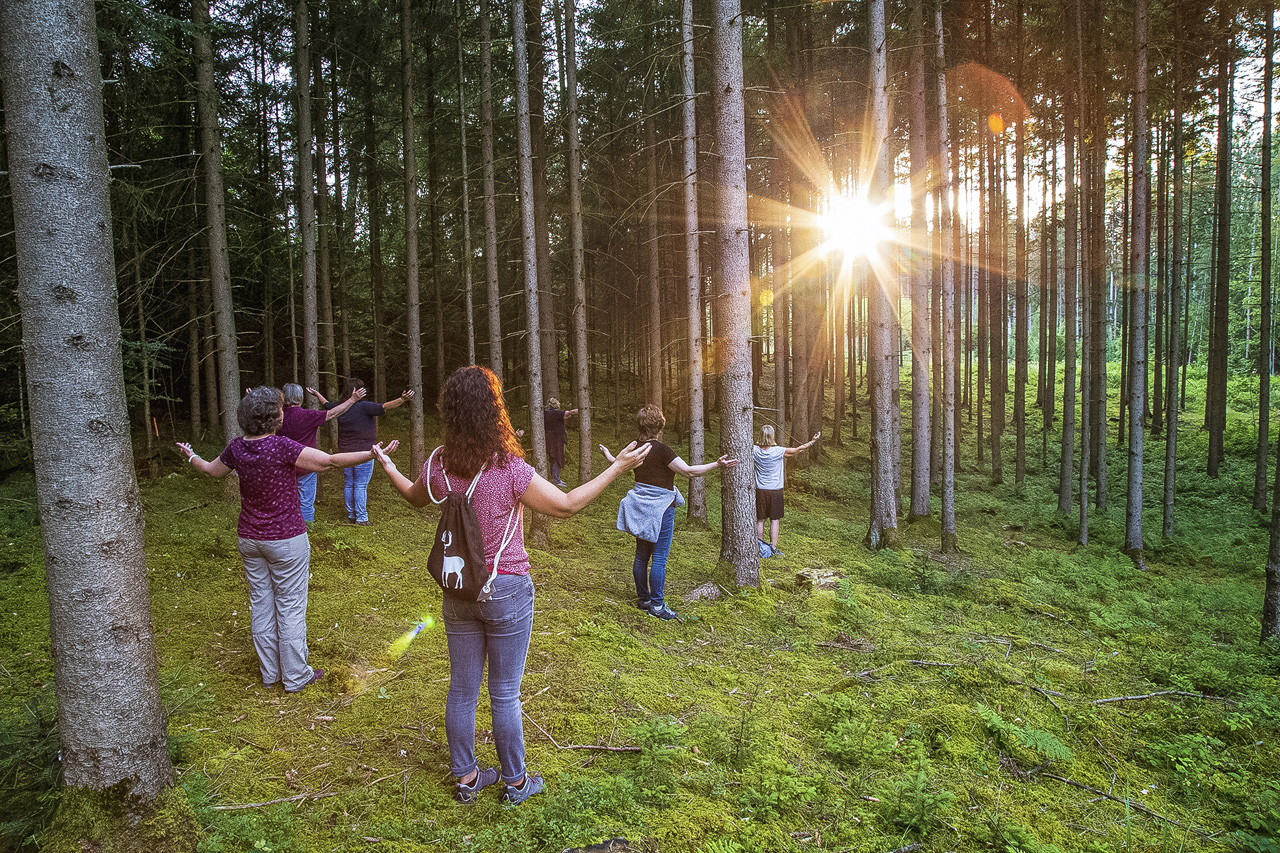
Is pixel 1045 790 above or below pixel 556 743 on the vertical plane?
below

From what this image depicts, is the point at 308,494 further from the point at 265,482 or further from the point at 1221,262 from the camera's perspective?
the point at 1221,262

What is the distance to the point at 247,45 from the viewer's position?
47.6 feet

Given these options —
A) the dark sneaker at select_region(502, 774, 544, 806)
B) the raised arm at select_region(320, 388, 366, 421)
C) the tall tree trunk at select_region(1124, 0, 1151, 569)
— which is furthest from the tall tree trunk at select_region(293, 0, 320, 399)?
the tall tree trunk at select_region(1124, 0, 1151, 569)

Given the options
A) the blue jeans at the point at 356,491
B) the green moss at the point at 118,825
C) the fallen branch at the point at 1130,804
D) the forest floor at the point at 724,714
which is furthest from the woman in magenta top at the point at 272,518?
the blue jeans at the point at 356,491

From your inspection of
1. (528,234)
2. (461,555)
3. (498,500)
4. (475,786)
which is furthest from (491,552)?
(528,234)

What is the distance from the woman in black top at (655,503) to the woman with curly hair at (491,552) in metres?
2.97

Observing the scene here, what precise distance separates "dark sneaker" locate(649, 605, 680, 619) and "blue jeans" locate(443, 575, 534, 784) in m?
3.38

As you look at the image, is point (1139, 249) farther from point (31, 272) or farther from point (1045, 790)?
point (31, 272)

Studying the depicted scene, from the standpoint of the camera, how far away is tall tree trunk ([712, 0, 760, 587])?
6930mm

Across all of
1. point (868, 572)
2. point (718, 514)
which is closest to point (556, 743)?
point (868, 572)

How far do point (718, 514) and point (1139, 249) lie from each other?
9.49 m

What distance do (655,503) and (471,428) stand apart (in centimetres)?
339

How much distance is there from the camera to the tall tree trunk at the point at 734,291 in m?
6.93

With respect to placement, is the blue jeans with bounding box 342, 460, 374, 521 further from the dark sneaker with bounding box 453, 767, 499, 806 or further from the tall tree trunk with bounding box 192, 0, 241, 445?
the dark sneaker with bounding box 453, 767, 499, 806
